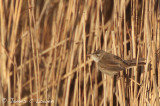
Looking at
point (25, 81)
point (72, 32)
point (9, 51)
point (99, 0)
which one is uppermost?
point (99, 0)

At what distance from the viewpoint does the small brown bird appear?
230cm

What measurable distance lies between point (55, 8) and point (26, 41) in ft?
2.72

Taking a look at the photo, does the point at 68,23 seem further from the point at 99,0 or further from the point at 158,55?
the point at 158,55

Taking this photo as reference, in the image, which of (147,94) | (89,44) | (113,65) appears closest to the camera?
(147,94)

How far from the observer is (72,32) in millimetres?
2570

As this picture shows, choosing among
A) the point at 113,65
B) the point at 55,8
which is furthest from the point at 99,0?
the point at 55,8

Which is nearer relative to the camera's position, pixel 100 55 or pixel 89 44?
pixel 100 55

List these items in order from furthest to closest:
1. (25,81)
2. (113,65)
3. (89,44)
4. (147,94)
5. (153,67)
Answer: (25,81), (89,44), (113,65), (147,94), (153,67)

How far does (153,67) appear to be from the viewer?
221 centimetres

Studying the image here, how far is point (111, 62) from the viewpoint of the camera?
2535 mm

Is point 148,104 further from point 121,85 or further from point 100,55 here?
point 100,55

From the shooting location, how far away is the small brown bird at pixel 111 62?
2.30 meters

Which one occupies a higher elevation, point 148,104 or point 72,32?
point 72,32

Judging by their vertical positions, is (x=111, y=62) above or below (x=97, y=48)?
below
